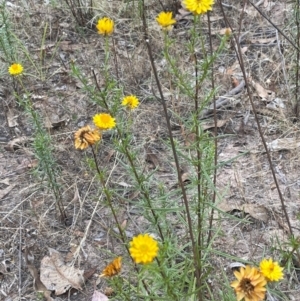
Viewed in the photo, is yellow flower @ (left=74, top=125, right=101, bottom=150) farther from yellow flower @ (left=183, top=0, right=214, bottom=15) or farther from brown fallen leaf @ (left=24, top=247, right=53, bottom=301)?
brown fallen leaf @ (left=24, top=247, right=53, bottom=301)

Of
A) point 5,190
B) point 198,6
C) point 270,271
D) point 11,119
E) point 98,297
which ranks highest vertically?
point 198,6

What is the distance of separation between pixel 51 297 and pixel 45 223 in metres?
0.40

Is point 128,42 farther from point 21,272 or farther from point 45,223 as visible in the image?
point 21,272

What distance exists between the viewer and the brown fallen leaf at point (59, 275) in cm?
230

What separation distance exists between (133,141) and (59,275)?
2.94 ft

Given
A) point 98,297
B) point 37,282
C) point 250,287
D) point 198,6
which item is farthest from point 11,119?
point 250,287

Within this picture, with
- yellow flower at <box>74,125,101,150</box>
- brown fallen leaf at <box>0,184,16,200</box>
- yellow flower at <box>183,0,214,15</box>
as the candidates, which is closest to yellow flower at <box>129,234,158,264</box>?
yellow flower at <box>74,125,101,150</box>

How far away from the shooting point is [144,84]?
130 inches

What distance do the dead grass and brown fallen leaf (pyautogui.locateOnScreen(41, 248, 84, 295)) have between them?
0.04 m

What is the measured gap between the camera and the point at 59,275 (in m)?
2.33

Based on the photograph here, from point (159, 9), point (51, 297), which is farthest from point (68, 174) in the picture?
point (159, 9)

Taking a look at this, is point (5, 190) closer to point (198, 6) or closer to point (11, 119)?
point (11, 119)

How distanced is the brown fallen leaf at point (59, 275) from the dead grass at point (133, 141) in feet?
0.13

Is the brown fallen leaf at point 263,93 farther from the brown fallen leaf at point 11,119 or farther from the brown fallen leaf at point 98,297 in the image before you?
the brown fallen leaf at point 98,297
